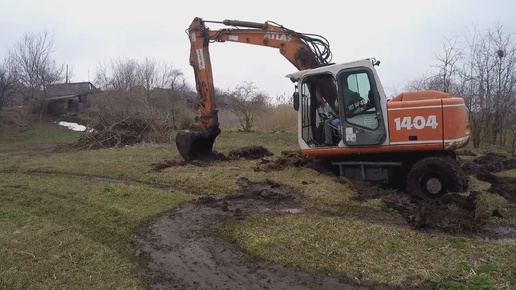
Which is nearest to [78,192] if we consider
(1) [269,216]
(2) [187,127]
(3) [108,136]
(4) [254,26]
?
(1) [269,216]

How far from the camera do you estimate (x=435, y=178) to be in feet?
25.6

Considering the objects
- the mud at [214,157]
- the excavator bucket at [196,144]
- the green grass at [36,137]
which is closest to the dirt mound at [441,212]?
the mud at [214,157]

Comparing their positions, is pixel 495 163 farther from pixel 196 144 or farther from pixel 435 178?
pixel 196 144

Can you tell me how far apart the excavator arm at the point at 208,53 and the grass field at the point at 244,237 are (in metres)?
2.27

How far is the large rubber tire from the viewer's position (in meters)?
7.60

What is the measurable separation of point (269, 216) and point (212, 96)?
6.19m

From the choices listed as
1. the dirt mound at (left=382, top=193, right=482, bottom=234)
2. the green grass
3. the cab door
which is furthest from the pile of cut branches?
the dirt mound at (left=382, top=193, right=482, bottom=234)

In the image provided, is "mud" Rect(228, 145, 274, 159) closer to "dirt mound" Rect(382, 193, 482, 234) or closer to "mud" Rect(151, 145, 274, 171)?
"mud" Rect(151, 145, 274, 171)

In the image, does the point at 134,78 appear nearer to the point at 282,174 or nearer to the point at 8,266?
the point at 282,174

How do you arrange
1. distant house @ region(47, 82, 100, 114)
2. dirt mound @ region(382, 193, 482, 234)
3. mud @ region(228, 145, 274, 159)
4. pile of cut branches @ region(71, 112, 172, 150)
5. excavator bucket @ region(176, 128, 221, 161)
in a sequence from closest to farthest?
dirt mound @ region(382, 193, 482, 234) < excavator bucket @ region(176, 128, 221, 161) < mud @ region(228, 145, 274, 159) < pile of cut branches @ region(71, 112, 172, 150) < distant house @ region(47, 82, 100, 114)

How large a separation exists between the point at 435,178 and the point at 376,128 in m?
1.35

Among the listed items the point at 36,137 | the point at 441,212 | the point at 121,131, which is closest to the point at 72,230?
the point at 441,212

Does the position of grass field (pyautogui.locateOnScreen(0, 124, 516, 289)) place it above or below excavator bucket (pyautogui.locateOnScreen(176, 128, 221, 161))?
below

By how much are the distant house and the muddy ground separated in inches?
1520
